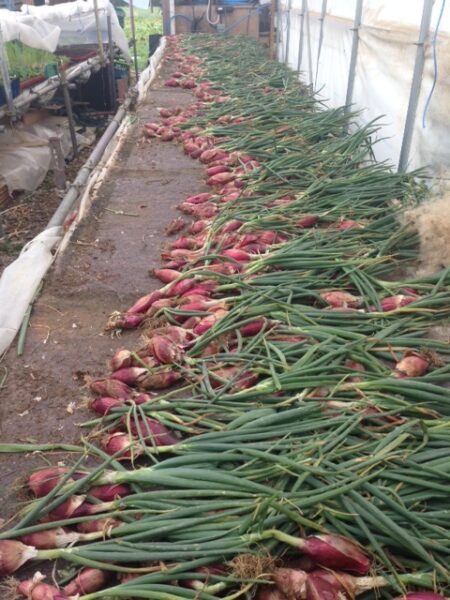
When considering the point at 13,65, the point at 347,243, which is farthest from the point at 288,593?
the point at 13,65

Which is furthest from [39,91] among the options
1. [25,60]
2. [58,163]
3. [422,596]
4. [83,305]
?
[422,596]

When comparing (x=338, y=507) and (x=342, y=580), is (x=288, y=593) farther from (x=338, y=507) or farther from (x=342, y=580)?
(x=338, y=507)

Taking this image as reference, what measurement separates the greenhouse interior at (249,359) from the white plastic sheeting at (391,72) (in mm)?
22

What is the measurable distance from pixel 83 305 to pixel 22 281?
1.18 feet

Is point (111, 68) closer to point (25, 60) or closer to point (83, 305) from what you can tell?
point (25, 60)

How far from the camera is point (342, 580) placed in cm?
131

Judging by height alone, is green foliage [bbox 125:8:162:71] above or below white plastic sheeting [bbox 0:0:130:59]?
below

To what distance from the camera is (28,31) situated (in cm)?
648

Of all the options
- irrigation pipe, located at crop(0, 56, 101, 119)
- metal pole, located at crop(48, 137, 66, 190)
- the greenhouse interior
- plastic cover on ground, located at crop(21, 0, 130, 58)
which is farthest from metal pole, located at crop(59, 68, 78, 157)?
metal pole, located at crop(48, 137, 66, 190)

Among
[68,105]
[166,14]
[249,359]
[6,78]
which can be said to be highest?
[6,78]

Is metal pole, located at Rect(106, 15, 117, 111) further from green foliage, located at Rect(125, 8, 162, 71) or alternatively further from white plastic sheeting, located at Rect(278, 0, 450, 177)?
green foliage, located at Rect(125, 8, 162, 71)

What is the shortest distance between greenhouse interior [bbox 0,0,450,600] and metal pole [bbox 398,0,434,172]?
0.04ft

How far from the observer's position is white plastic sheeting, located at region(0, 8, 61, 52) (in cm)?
610

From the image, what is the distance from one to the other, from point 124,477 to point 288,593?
0.56m
